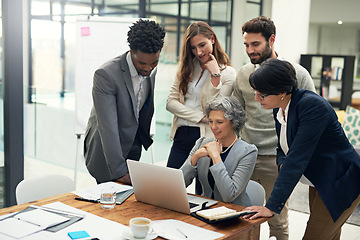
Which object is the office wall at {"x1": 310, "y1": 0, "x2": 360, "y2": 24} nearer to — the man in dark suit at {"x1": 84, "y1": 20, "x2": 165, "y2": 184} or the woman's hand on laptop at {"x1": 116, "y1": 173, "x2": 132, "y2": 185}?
the man in dark suit at {"x1": 84, "y1": 20, "x2": 165, "y2": 184}

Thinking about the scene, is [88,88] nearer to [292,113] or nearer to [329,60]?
[292,113]

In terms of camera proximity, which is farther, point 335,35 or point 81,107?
point 335,35

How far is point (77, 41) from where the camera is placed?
3939mm

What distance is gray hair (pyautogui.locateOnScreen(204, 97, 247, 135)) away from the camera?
2416 millimetres

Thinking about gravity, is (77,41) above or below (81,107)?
above

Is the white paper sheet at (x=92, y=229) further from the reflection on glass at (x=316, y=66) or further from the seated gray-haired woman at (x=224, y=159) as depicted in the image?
the reflection on glass at (x=316, y=66)

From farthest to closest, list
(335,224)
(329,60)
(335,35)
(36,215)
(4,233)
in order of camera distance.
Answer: (335,35) → (329,60) → (335,224) → (36,215) → (4,233)

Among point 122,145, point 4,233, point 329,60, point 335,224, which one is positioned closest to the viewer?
point 4,233

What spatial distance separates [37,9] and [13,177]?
218cm

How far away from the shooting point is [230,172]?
2328 millimetres

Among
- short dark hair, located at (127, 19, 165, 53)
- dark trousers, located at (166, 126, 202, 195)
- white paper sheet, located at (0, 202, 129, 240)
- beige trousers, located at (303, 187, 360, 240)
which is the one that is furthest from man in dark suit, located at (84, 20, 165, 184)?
beige trousers, located at (303, 187, 360, 240)

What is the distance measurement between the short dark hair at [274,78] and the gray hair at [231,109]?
1.51 feet

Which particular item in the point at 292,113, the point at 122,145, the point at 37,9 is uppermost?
the point at 37,9

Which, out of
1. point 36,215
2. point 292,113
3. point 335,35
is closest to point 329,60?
point 335,35
